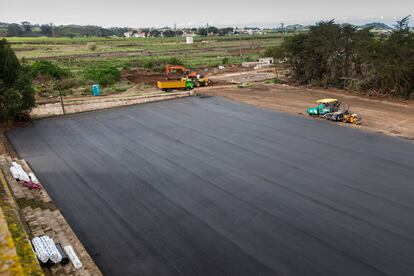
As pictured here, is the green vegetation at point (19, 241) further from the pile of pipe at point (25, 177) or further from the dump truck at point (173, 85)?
the dump truck at point (173, 85)

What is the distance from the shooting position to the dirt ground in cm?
2478

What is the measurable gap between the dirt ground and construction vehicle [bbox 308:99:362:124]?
0.62 metres

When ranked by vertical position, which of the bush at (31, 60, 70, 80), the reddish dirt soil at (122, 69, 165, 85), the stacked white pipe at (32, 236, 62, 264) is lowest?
the stacked white pipe at (32, 236, 62, 264)

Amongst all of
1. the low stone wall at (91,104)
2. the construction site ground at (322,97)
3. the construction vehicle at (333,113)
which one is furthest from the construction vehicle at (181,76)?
the construction vehicle at (333,113)

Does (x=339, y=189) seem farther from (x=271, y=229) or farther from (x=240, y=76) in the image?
(x=240, y=76)

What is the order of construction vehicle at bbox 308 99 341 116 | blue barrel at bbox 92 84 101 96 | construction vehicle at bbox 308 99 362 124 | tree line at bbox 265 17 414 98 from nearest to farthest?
1. construction vehicle at bbox 308 99 362 124
2. construction vehicle at bbox 308 99 341 116
3. tree line at bbox 265 17 414 98
4. blue barrel at bbox 92 84 101 96

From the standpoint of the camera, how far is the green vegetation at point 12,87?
24.8 metres

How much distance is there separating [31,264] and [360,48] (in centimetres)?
3571

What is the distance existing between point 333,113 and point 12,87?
24.4 m

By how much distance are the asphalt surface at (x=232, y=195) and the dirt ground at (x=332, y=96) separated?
3077 millimetres

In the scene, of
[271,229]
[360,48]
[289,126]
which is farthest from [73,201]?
[360,48]

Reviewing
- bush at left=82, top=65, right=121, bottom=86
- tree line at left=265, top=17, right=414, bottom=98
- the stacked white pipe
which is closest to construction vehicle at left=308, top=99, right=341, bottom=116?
tree line at left=265, top=17, right=414, bottom=98

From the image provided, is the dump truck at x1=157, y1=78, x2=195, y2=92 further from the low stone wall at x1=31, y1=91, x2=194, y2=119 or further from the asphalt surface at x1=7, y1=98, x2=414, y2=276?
the asphalt surface at x1=7, y1=98, x2=414, y2=276

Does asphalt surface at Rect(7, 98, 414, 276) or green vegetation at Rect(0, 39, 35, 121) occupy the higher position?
green vegetation at Rect(0, 39, 35, 121)
